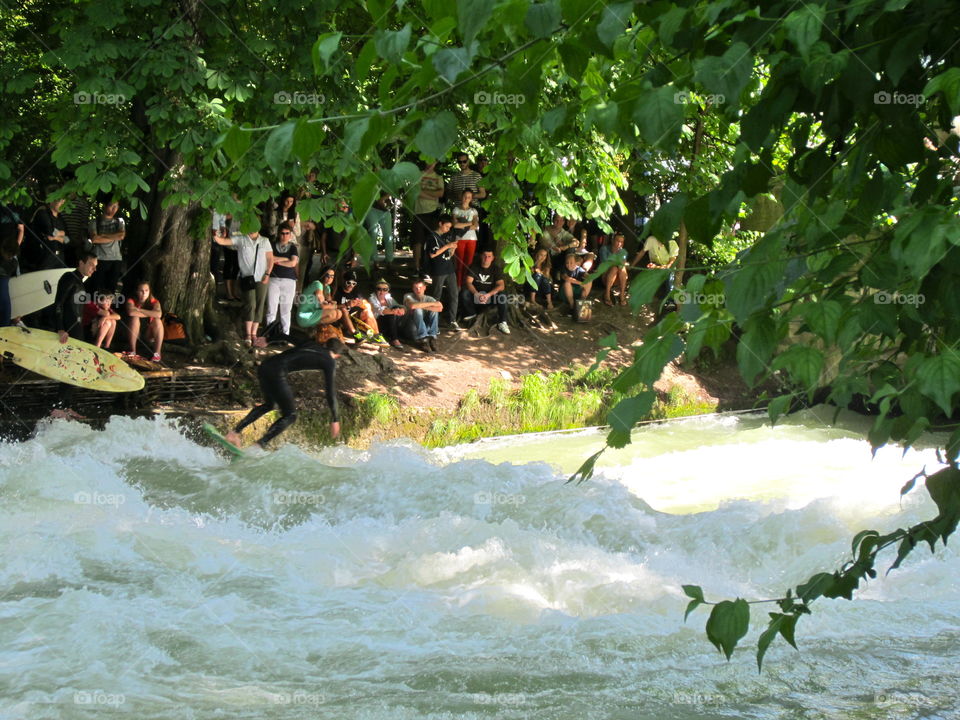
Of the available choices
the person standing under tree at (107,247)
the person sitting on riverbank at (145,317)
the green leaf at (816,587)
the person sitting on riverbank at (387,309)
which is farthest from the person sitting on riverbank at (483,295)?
the green leaf at (816,587)

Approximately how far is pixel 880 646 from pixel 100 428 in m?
7.55

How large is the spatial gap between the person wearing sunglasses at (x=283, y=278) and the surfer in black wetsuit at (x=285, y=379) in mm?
2164

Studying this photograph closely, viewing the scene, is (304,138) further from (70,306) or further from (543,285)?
(543,285)

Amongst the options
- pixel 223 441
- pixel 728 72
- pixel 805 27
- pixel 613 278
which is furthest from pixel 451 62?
pixel 613 278

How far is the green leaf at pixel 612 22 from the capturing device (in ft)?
5.48

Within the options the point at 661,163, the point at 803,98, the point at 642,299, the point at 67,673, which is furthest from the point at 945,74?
the point at 661,163

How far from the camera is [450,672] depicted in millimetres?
4809

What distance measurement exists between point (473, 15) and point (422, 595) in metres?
4.62

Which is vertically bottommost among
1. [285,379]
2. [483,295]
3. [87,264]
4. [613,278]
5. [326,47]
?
[285,379]

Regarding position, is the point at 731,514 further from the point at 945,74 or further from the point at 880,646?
the point at 945,74

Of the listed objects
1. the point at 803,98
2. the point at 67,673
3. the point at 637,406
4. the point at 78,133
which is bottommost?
the point at 67,673

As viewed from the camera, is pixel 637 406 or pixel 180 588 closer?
pixel 637 406

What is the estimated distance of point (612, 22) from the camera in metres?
1.68

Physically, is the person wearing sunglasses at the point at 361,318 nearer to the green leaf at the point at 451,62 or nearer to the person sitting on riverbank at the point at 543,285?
the person sitting on riverbank at the point at 543,285
